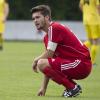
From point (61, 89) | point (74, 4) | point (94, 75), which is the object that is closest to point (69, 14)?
point (74, 4)

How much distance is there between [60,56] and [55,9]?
32.9 meters

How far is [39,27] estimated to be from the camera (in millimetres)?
10656

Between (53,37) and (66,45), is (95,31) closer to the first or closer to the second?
(66,45)

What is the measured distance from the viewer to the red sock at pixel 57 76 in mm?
10703

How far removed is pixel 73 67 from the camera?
35.8 ft

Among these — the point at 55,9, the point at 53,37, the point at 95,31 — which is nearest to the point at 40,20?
the point at 53,37

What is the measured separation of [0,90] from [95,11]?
786 cm

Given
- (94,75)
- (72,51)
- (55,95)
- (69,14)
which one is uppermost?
(72,51)

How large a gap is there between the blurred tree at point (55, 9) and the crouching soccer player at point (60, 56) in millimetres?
31443

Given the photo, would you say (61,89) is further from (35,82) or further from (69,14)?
(69,14)

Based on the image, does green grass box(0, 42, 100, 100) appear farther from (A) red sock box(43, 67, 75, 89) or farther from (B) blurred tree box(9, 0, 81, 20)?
(B) blurred tree box(9, 0, 81, 20)

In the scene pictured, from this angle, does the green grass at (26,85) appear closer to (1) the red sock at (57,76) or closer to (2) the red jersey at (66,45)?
(1) the red sock at (57,76)

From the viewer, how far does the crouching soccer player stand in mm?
10703

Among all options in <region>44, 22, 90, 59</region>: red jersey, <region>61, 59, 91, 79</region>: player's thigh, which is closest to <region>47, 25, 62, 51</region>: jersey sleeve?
<region>44, 22, 90, 59</region>: red jersey
